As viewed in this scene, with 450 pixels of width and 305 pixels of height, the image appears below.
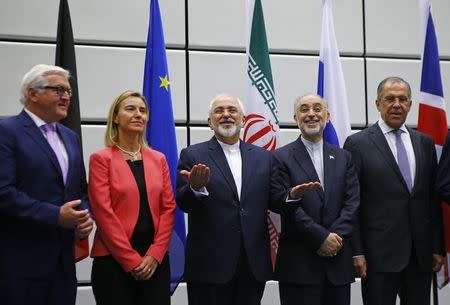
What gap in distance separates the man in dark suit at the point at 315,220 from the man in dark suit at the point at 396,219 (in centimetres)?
13

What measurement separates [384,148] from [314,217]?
0.58 meters

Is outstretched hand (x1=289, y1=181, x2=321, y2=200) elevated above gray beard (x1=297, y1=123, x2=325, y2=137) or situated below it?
below

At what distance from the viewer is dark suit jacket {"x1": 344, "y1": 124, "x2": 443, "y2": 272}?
3090 millimetres

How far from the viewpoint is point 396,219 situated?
310cm

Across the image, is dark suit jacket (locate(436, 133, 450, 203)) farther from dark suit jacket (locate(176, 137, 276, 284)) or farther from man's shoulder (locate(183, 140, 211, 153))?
man's shoulder (locate(183, 140, 211, 153))

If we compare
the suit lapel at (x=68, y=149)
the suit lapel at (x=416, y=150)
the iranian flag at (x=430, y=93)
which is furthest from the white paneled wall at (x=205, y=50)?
the suit lapel at (x=68, y=149)

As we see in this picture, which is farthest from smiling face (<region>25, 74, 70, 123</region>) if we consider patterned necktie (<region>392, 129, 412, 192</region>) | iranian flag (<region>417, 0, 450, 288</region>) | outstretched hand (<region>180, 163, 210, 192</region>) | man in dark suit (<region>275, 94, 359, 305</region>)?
iranian flag (<region>417, 0, 450, 288</region>)

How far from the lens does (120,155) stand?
2.86 meters

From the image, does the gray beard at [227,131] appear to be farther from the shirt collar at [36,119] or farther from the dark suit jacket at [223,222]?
the shirt collar at [36,119]

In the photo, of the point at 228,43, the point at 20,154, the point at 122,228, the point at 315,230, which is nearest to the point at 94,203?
the point at 122,228

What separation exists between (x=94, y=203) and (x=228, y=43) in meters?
2.14

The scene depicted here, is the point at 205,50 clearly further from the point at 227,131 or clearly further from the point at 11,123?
the point at 11,123

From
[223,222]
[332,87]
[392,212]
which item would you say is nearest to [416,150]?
[392,212]

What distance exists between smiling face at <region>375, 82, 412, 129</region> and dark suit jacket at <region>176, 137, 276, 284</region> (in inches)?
32.5
